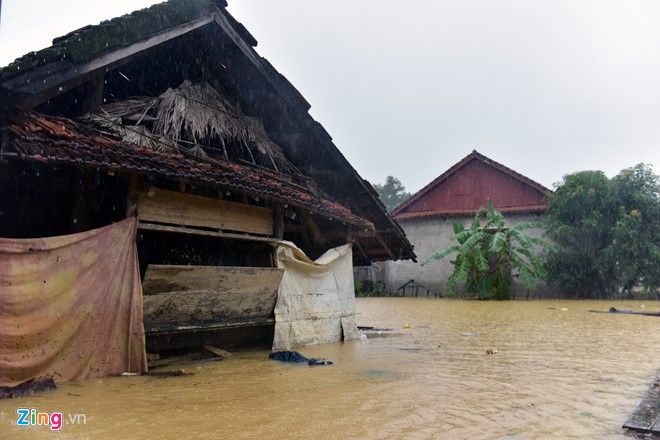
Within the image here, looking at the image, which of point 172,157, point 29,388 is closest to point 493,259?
point 172,157

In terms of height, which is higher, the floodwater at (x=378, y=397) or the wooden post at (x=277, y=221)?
the wooden post at (x=277, y=221)

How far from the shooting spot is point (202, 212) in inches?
267

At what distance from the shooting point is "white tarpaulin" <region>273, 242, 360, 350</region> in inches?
314

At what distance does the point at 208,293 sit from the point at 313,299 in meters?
2.33

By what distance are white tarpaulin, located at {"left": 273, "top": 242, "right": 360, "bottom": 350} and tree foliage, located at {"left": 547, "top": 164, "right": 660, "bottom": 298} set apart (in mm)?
16149

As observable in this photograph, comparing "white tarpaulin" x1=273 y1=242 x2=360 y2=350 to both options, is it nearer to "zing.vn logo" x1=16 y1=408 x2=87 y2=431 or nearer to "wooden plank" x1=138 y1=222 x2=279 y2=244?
"wooden plank" x1=138 y1=222 x2=279 y2=244

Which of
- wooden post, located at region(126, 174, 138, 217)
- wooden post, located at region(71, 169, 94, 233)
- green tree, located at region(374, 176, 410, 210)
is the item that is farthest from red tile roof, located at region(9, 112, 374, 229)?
green tree, located at region(374, 176, 410, 210)

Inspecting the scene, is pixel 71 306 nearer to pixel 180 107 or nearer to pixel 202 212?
pixel 202 212

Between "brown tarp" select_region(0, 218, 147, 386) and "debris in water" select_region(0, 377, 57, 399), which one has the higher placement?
"brown tarp" select_region(0, 218, 147, 386)

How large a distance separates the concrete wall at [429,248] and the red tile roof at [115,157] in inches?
787

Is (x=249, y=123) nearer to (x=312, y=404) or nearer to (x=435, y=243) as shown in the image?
(x=312, y=404)

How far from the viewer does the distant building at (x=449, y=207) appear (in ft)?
84.5

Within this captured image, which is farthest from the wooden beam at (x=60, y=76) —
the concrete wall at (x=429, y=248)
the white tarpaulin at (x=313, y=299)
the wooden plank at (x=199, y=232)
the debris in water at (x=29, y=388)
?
the concrete wall at (x=429, y=248)

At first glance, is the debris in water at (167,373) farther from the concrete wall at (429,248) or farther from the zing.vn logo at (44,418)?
the concrete wall at (429,248)
